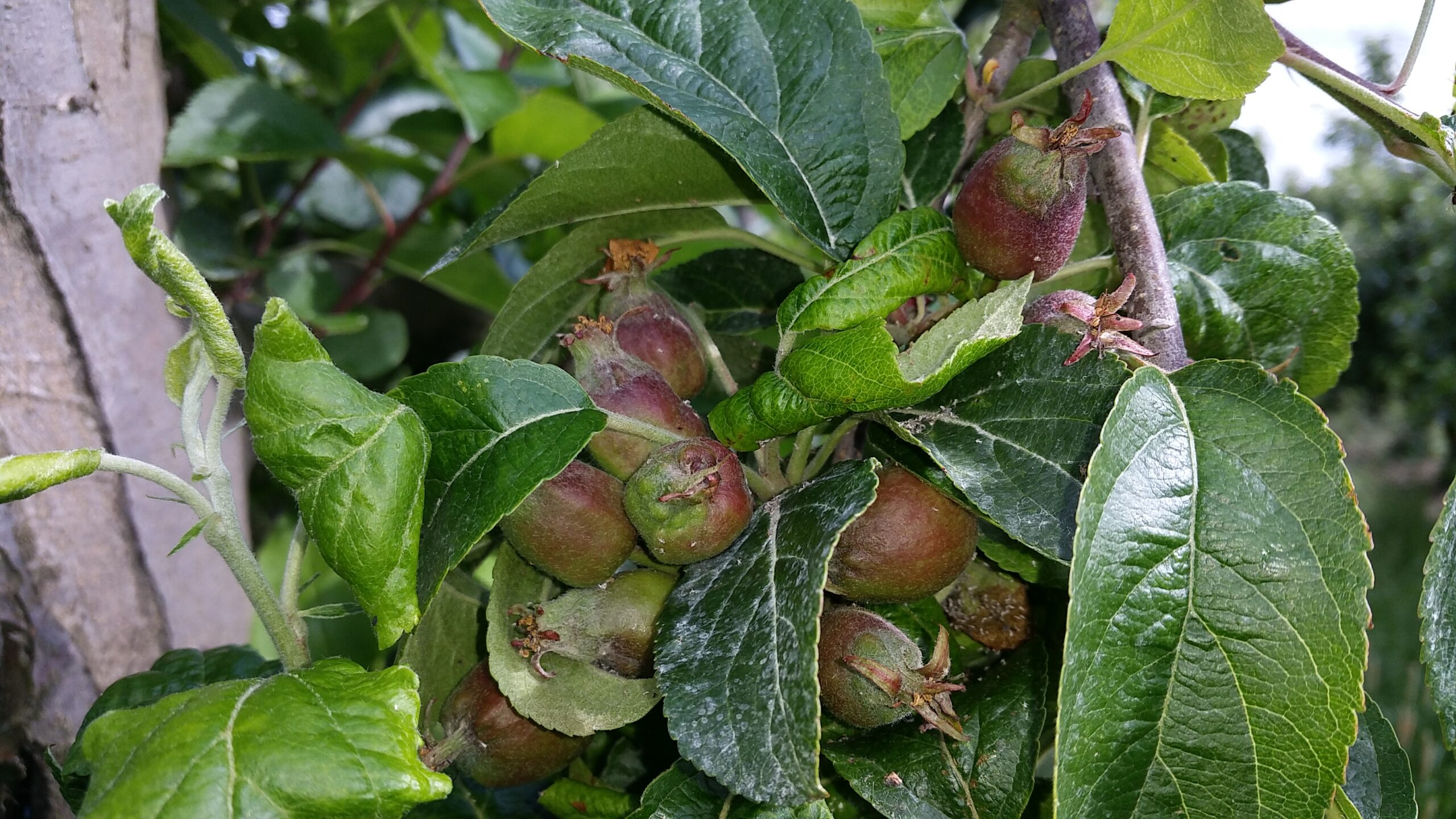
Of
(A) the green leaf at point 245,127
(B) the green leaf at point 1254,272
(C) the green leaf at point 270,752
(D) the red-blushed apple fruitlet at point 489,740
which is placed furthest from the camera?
(A) the green leaf at point 245,127

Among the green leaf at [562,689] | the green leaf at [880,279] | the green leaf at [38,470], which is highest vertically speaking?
the green leaf at [880,279]

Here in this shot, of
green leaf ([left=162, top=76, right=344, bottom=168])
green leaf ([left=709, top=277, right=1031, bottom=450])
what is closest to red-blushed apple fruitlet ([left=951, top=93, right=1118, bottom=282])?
green leaf ([left=709, top=277, right=1031, bottom=450])

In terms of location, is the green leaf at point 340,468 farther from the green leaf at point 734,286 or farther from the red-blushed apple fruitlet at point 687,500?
the green leaf at point 734,286

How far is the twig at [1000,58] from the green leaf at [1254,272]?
0.61 ft

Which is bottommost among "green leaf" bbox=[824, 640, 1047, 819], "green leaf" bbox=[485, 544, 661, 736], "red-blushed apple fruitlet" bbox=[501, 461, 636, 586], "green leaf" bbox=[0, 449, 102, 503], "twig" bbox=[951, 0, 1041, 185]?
"green leaf" bbox=[824, 640, 1047, 819]

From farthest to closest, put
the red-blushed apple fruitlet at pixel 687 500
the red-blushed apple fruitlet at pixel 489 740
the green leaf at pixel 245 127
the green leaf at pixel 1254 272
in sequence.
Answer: the green leaf at pixel 245 127, the green leaf at pixel 1254 272, the red-blushed apple fruitlet at pixel 489 740, the red-blushed apple fruitlet at pixel 687 500

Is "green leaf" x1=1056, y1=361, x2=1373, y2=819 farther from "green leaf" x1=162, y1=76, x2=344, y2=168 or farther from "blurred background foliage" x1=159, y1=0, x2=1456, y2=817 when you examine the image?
"green leaf" x1=162, y1=76, x2=344, y2=168

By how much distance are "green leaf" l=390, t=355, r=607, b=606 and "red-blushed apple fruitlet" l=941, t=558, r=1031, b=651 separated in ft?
1.11

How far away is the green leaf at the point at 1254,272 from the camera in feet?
2.92

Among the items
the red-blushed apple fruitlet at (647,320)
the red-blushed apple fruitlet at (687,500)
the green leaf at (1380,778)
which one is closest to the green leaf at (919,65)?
the red-blushed apple fruitlet at (647,320)

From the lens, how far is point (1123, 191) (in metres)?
0.78

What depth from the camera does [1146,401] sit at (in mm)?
648

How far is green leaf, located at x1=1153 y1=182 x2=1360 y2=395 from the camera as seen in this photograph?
35.0 inches

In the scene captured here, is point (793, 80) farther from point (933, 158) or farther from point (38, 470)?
point (38, 470)
